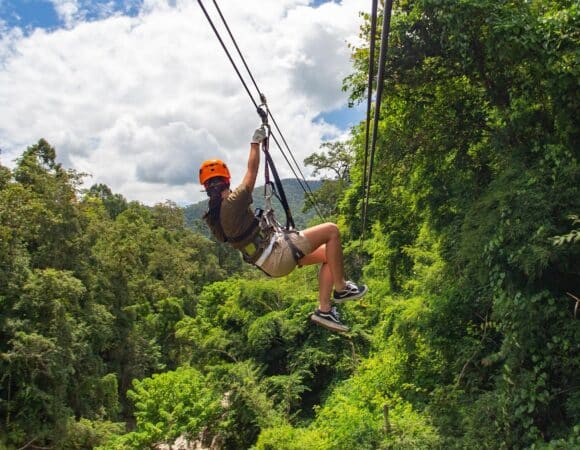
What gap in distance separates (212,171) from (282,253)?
94cm

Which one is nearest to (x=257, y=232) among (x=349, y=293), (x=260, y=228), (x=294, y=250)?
(x=260, y=228)

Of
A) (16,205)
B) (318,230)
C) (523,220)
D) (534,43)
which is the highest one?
(16,205)

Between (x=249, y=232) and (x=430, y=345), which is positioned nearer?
(x=249, y=232)

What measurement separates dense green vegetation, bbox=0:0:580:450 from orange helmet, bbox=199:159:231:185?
358 cm

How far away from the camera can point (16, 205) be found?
50.5ft

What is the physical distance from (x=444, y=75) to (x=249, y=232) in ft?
18.0

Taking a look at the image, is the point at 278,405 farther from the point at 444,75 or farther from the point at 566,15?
the point at 566,15

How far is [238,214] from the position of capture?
381cm

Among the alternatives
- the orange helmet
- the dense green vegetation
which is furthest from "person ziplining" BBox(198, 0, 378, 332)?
the dense green vegetation

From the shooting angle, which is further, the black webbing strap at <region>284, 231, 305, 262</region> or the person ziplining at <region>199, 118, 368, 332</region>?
the black webbing strap at <region>284, 231, 305, 262</region>

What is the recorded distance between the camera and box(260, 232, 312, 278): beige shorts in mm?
3996

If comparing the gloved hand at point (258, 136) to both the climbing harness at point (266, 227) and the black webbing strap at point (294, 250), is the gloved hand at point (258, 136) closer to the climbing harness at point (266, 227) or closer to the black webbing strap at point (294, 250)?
the climbing harness at point (266, 227)

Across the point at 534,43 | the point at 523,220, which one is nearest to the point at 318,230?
the point at 523,220

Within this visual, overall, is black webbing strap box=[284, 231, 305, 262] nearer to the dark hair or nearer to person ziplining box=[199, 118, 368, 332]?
person ziplining box=[199, 118, 368, 332]
